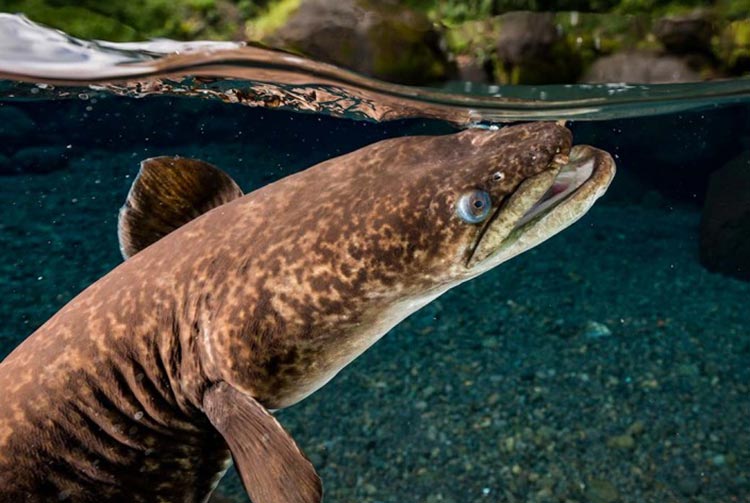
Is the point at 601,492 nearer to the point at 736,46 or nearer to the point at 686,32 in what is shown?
the point at 686,32

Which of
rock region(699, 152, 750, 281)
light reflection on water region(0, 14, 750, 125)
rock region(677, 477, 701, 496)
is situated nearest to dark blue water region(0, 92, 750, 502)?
rock region(677, 477, 701, 496)

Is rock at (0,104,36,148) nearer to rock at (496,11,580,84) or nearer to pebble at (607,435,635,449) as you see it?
rock at (496,11,580,84)

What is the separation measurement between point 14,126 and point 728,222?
13.2 metres

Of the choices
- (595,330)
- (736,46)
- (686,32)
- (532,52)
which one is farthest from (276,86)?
(595,330)

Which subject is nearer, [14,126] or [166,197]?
[166,197]

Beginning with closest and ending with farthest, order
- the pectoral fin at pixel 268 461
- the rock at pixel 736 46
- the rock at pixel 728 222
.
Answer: the pectoral fin at pixel 268 461, the rock at pixel 736 46, the rock at pixel 728 222

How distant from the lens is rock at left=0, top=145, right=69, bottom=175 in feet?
46.7

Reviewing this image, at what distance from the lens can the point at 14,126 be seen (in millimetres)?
12398

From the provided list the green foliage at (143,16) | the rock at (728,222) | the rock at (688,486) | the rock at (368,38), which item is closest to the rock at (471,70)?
the rock at (368,38)

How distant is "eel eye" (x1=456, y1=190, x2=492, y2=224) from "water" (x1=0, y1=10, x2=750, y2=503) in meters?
3.71

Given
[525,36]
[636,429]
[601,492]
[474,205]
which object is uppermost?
[474,205]

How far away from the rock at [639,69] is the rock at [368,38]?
4.86 ft

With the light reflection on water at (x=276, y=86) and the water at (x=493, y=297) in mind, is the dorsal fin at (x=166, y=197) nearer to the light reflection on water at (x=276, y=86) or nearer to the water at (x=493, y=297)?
the light reflection on water at (x=276, y=86)

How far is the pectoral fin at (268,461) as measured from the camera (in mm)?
2131
